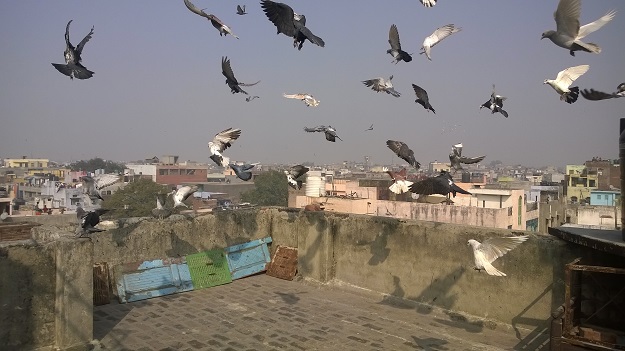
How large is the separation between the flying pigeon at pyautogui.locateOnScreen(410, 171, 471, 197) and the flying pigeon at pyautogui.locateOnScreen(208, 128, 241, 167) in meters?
3.29

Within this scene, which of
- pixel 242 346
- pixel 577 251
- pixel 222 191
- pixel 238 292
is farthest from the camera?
pixel 222 191

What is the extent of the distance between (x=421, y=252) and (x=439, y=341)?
2.03 metres

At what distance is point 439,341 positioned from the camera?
23.6 feet

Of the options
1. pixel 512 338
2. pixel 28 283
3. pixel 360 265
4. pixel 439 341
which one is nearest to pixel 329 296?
pixel 360 265

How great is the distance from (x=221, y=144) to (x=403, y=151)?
3.27 m

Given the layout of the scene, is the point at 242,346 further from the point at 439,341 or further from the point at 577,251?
the point at 577,251

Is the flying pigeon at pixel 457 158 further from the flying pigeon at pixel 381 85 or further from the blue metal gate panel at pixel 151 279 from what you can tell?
the blue metal gate panel at pixel 151 279

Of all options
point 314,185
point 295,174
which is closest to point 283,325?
point 295,174

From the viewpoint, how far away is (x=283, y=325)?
766cm

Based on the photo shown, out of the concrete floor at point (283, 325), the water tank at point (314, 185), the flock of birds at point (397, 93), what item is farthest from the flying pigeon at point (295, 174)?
the water tank at point (314, 185)

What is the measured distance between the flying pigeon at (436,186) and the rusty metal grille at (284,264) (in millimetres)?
3744

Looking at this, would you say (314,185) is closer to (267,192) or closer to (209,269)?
(209,269)

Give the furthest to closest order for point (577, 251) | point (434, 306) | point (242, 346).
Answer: point (434, 306) → point (577, 251) → point (242, 346)

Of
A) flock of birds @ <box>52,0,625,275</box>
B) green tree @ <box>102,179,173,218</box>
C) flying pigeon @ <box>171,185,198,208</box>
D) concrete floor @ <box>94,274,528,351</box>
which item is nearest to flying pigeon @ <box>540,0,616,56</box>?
flock of birds @ <box>52,0,625,275</box>
